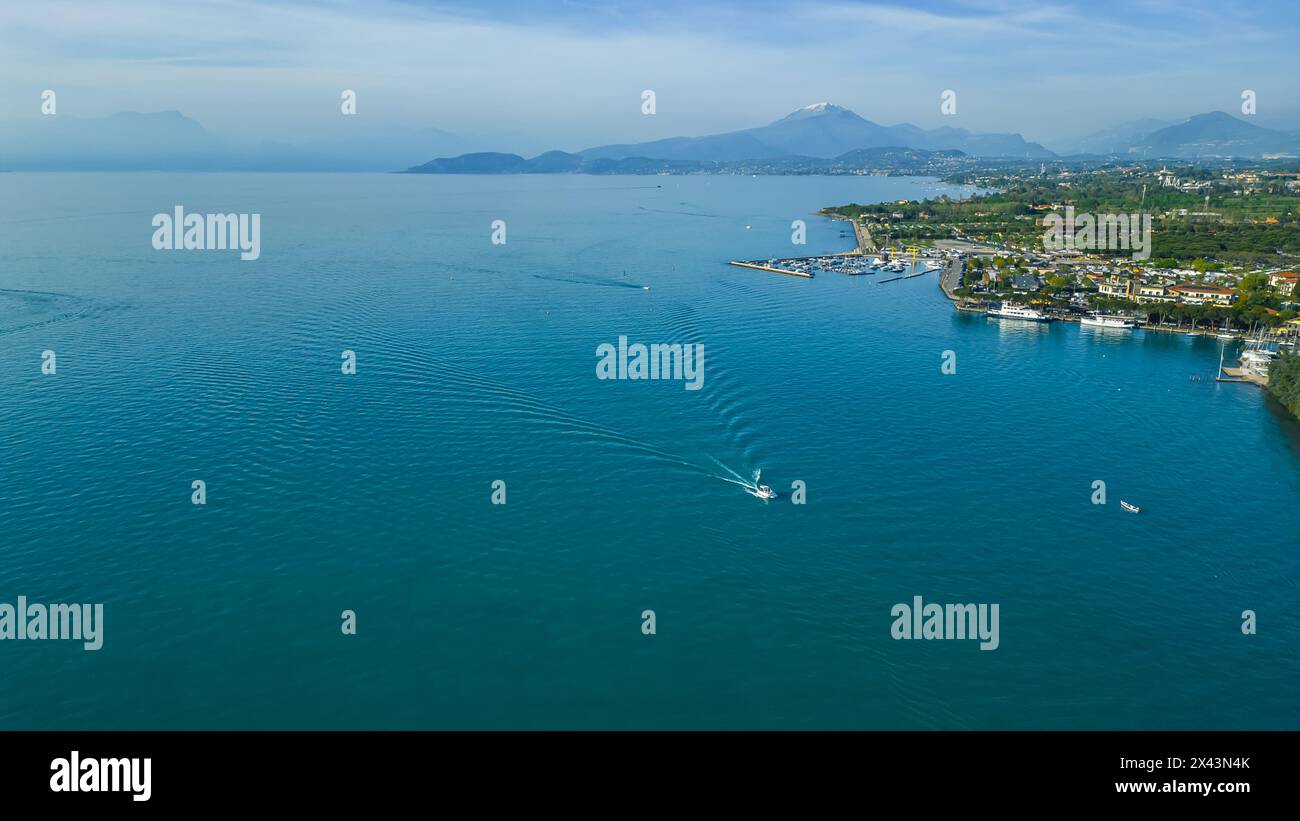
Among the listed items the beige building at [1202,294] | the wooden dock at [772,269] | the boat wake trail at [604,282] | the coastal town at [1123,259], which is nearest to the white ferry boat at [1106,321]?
the coastal town at [1123,259]

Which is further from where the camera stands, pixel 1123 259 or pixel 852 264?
pixel 852 264

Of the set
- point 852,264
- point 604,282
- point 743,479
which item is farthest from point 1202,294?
point 743,479

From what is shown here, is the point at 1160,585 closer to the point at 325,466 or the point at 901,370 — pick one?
the point at 901,370

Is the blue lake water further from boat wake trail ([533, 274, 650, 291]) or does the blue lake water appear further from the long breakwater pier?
the long breakwater pier

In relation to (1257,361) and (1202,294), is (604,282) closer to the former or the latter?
(1257,361)

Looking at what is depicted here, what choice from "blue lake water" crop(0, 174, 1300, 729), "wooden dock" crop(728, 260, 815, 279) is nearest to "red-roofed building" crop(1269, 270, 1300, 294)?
"blue lake water" crop(0, 174, 1300, 729)

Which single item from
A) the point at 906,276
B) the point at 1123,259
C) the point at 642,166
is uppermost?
the point at 642,166

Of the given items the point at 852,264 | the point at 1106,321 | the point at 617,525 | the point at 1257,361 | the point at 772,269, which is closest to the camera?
the point at 617,525
